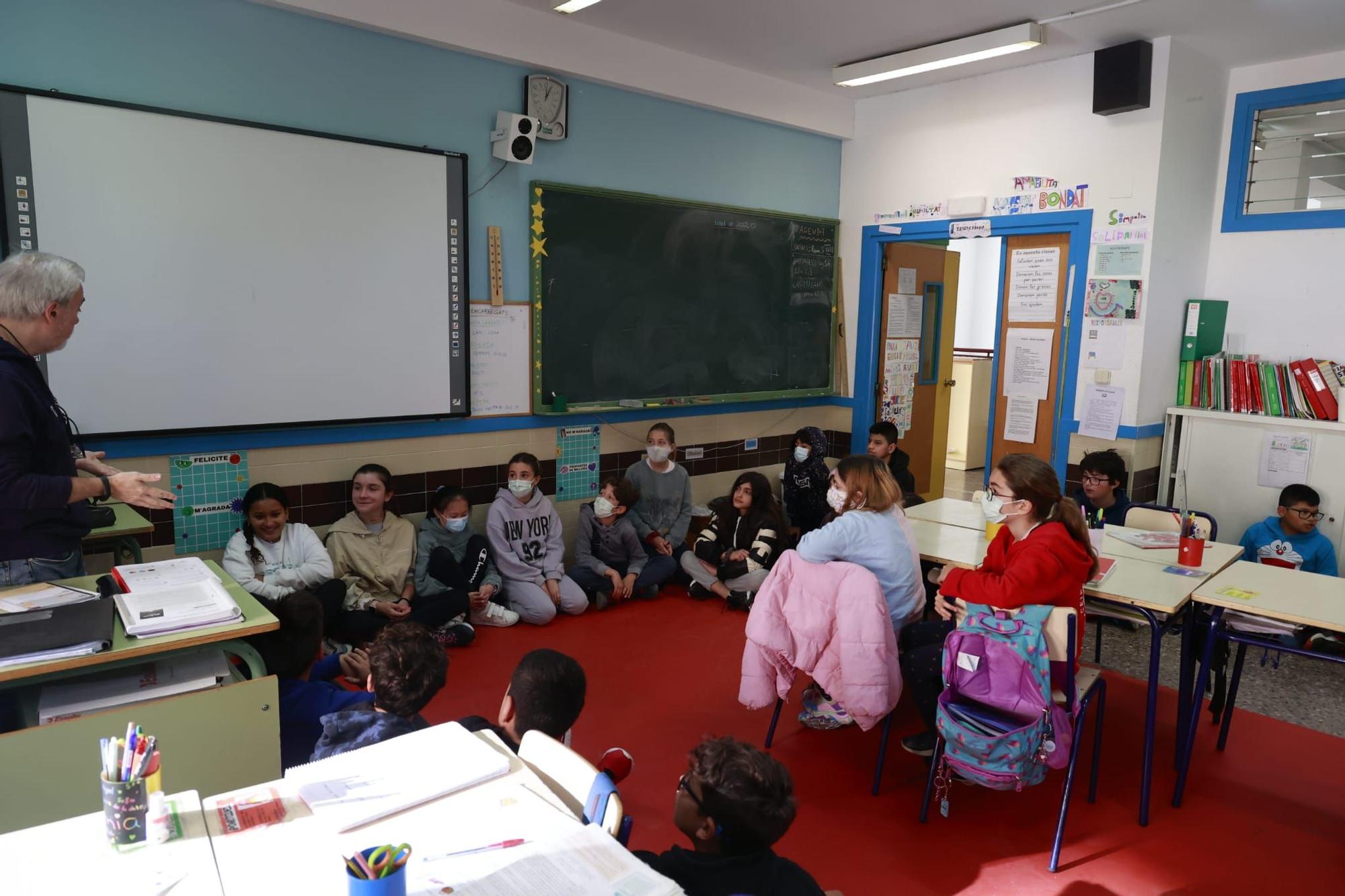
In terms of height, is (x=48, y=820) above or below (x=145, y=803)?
below

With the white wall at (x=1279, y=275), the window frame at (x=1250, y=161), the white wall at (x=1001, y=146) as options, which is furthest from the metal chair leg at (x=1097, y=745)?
the window frame at (x=1250, y=161)

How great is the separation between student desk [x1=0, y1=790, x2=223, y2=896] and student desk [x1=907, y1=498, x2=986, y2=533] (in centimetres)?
318

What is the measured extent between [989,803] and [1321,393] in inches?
131

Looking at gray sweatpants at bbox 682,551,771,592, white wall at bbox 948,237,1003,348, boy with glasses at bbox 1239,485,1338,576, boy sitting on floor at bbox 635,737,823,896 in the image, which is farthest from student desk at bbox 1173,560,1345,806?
white wall at bbox 948,237,1003,348

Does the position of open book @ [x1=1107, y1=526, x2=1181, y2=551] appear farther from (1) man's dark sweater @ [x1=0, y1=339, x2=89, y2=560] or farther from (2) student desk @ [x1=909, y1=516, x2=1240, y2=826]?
(1) man's dark sweater @ [x1=0, y1=339, x2=89, y2=560]

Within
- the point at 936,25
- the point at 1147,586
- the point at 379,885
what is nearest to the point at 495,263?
the point at 936,25

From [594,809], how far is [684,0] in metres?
3.91

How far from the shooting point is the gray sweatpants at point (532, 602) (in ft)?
14.6

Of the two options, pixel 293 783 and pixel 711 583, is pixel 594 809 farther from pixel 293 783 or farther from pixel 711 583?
pixel 711 583

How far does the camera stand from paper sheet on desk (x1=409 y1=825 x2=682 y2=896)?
1.28 metres

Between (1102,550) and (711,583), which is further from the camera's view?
(711,583)

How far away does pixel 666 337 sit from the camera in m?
5.36

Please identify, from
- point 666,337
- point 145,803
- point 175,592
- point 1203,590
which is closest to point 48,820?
point 175,592

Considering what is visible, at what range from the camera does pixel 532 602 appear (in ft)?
14.6
